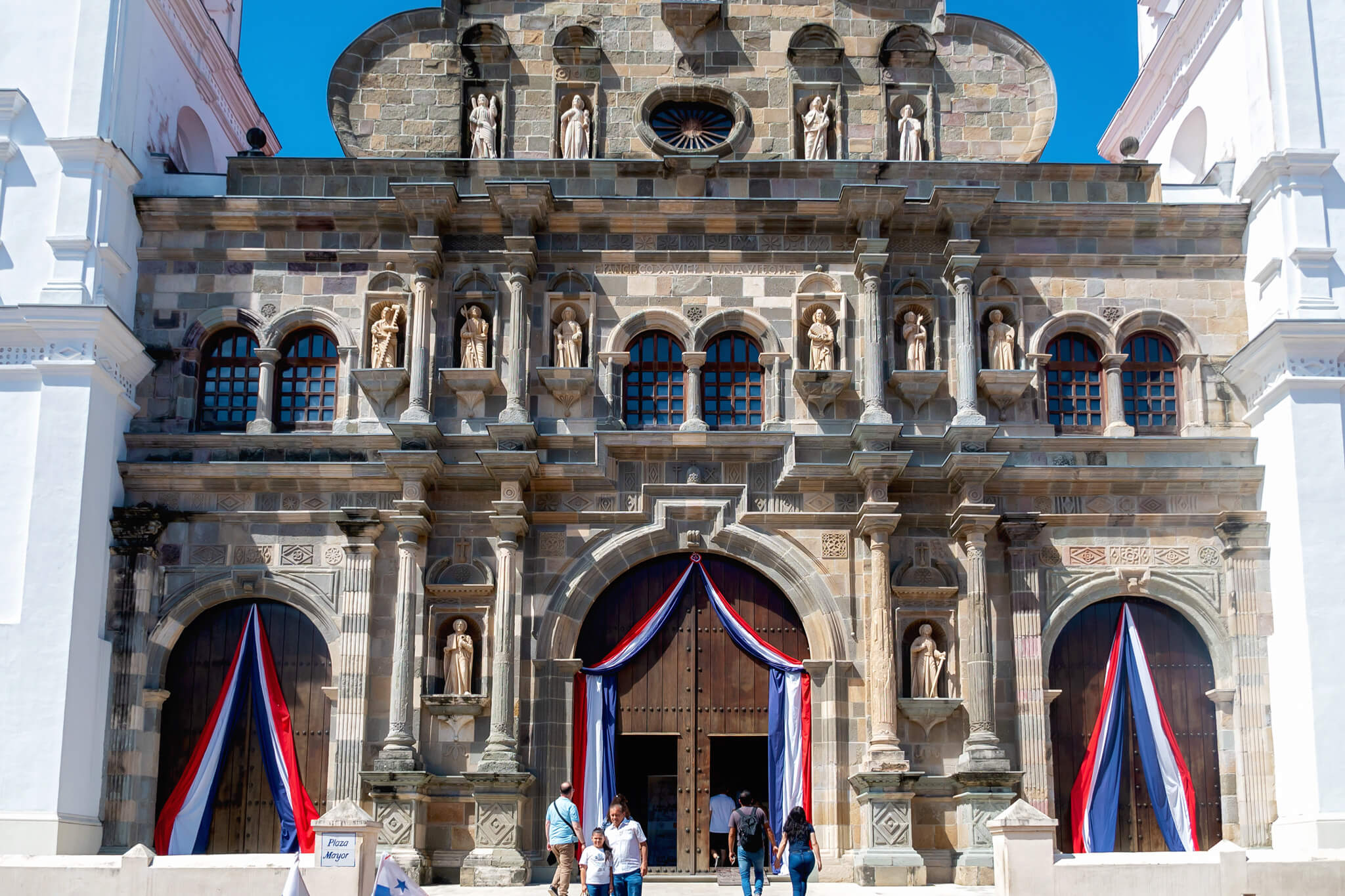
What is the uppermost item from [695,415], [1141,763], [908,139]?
[908,139]

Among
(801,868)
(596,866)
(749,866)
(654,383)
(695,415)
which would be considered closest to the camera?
(596,866)

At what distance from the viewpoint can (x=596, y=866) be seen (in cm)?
1869

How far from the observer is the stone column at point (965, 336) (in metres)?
26.2

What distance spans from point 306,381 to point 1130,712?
1473cm

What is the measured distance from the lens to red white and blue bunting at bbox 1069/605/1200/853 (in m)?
25.1

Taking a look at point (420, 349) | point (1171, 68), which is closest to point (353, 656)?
point (420, 349)

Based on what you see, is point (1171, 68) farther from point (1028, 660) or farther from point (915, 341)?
point (1028, 660)

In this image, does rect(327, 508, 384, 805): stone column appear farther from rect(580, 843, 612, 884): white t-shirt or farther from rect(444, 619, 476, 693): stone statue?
rect(580, 843, 612, 884): white t-shirt

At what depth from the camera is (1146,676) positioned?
2559cm

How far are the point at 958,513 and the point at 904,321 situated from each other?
349 cm

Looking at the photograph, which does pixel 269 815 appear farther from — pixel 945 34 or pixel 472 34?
pixel 945 34

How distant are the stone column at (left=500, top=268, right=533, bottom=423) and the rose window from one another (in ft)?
12.7

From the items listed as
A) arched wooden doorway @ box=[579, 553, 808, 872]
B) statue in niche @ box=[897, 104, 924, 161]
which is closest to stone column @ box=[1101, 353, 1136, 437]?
statue in niche @ box=[897, 104, 924, 161]

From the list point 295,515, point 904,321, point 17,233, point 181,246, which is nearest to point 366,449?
point 295,515
